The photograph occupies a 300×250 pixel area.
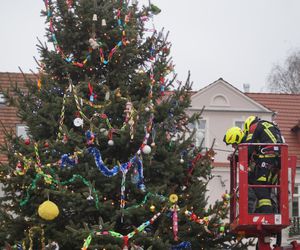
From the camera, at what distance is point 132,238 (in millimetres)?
11922

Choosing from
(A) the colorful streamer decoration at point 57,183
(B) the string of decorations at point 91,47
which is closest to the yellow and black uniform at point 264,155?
(A) the colorful streamer decoration at point 57,183

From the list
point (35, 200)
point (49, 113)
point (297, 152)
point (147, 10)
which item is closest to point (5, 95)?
point (49, 113)

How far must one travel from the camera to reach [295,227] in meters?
27.5

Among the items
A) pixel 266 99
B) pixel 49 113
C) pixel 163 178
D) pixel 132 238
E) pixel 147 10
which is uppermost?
pixel 266 99

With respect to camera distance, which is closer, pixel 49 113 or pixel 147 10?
pixel 49 113

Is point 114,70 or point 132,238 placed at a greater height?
point 114,70

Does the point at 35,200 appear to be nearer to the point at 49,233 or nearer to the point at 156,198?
the point at 49,233

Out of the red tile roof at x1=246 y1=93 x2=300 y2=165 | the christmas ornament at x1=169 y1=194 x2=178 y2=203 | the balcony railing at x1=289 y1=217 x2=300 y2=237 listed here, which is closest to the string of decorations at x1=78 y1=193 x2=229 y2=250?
the christmas ornament at x1=169 y1=194 x2=178 y2=203

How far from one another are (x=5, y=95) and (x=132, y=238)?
11.2ft

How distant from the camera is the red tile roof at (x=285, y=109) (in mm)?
30188

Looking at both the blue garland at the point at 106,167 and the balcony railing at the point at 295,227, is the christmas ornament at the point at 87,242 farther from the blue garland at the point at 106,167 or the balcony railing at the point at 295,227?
the balcony railing at the point at 295,227

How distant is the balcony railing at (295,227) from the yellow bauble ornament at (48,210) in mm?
17030

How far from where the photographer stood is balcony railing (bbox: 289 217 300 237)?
27359 millimetres

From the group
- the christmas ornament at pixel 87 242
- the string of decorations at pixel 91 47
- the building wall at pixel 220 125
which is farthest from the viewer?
the building wall at pixel 220 125
